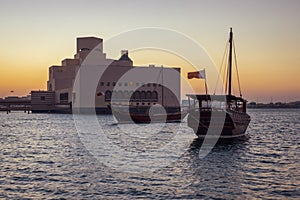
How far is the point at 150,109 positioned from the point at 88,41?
155 feet

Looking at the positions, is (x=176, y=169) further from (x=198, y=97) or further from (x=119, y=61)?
(x=119, y=61)

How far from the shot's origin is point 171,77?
15488cm

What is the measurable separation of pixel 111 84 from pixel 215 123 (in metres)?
112

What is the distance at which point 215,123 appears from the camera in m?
43.4

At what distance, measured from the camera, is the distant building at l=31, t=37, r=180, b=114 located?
15112cm

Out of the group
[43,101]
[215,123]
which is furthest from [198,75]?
[43,101]

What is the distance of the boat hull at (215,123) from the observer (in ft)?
141

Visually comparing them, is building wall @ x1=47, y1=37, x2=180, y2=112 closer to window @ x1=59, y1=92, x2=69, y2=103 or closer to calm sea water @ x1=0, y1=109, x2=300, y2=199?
window @ x1=59, y1=92, x2=69, y2=103

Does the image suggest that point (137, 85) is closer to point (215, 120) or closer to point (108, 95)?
point (108, 95)

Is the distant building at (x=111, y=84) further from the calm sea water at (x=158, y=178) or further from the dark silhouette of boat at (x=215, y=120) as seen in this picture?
the calm sea water at (x=158, y=178)

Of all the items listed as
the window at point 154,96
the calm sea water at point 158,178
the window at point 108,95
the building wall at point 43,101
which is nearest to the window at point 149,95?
the window at point 154,96

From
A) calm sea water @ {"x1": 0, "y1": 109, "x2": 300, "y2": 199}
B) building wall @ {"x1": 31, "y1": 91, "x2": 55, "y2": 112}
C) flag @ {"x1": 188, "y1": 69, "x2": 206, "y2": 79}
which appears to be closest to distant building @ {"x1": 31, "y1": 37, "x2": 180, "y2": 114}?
building wall @ {"x1": 31, "y1": 91, "x2": 55, "y2": 112}

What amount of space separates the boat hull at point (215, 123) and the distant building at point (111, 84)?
315ft

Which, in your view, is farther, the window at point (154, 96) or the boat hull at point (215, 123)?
the window at point (154, 96)
